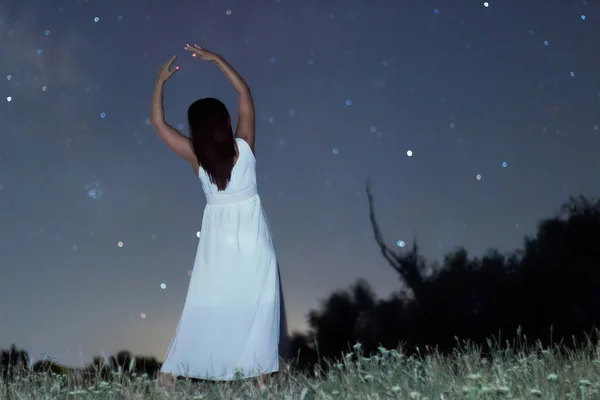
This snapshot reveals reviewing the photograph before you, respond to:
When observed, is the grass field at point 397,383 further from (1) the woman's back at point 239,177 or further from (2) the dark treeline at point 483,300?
(2) the dark treeline at point 483,300

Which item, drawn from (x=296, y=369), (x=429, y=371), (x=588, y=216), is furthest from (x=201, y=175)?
(x=588, y=216)

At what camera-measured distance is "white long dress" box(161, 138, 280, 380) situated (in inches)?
194

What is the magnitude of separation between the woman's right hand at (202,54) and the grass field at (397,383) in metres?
2.22

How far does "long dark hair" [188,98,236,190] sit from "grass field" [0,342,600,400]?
1464 millimetres

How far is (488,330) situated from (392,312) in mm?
1899

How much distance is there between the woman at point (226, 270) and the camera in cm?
489

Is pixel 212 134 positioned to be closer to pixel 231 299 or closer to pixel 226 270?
pixel 226 270

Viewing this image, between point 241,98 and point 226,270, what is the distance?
1.20 metres

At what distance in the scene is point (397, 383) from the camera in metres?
3.95

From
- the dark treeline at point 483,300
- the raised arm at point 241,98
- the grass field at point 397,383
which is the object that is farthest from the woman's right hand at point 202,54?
the dark treeline at point 483,300

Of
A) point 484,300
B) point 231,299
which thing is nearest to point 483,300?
point 484,300

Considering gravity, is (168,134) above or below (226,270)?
above

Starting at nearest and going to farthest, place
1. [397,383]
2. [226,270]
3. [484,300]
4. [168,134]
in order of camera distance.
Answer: [397,383] < [226,270] < [168,134] < [484,300]

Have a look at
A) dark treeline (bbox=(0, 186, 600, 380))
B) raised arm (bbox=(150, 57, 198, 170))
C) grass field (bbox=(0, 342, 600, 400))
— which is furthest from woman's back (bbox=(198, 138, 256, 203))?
dark treeline (bbox=(0, 186, 600, 380))
